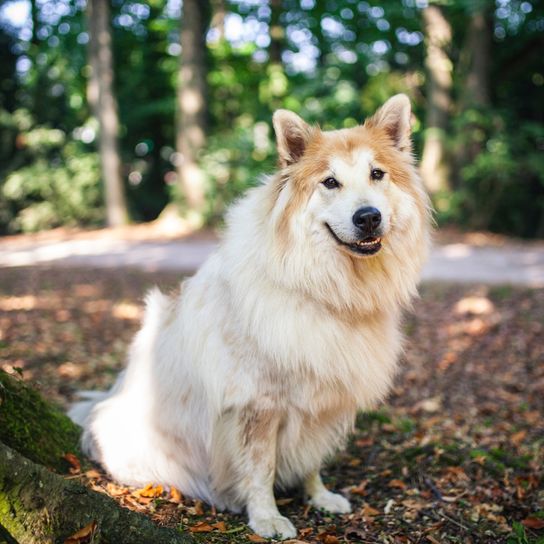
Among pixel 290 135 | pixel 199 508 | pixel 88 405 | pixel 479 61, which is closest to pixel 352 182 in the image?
pixel 290 135

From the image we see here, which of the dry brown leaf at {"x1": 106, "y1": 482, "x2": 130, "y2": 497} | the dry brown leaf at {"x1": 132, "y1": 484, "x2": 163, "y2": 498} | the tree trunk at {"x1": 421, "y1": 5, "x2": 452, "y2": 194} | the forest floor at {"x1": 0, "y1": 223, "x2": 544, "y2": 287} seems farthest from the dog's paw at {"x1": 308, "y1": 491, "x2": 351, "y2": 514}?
the tree trunk at {"x1": 421, "y1": 5, "x2": 452, "y2": 194}

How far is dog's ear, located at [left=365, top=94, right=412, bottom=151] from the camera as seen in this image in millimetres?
3047

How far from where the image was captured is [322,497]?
3055 millimetres

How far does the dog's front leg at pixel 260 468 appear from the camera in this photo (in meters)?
2.77

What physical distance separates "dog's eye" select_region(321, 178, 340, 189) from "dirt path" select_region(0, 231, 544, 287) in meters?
5.17

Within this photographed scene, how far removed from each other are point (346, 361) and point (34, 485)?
1.48 metres

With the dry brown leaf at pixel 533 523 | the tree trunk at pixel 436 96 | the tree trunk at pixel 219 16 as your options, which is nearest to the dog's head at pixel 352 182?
the dry brown leaf at pixel 533 523

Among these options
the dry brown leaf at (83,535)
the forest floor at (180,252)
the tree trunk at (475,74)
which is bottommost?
the forest floor at (180,252)

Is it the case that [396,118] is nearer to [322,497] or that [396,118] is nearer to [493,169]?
[322,497]

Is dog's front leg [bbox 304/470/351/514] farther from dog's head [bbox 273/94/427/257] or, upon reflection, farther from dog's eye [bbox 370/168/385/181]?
dog's eye [bbox 370/168/385/181]

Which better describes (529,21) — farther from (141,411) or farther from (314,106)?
(141,411)

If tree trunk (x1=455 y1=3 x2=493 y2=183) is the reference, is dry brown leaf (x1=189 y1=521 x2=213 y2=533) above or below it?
below

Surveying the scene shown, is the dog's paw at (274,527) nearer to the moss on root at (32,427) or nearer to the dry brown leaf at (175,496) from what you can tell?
the dry brown leaf at (175,496)

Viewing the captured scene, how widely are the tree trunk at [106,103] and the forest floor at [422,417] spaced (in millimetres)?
7512
